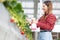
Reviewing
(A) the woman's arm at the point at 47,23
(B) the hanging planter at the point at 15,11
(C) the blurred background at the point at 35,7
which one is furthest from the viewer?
(C) the blurred background at the point at 35,7

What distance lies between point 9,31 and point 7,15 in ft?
0.32

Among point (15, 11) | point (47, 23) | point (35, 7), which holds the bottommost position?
point (35, 7)

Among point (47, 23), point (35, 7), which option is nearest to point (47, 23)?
point (47, 23)

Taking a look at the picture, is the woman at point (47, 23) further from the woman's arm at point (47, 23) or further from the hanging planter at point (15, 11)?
the hanging planter at point (15, 11)

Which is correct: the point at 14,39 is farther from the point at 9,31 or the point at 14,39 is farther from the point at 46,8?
the point at 46,8

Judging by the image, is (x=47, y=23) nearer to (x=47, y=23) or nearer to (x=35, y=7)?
(x=47, y=23)

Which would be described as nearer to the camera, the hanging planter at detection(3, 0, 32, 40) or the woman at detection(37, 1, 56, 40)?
the hanging planter at detection(3, 0, 32, 40)

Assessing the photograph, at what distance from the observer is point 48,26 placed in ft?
8.91

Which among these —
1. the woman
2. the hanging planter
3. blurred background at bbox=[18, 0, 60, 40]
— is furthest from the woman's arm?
blurred background at bbox=[18, 0, 60, 40]

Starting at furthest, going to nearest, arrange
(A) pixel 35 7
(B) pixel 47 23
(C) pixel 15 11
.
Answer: (A) pixel 35 7
(B) pixel 47 23
(C) pixel 15 11

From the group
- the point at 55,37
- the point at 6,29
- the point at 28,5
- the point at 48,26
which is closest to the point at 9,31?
the point at 6,29

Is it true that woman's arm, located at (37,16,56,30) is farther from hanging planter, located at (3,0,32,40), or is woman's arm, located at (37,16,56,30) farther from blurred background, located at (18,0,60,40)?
blurred background, located at (18,0,60,40)

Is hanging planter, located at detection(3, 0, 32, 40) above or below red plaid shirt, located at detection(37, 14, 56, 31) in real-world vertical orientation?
above

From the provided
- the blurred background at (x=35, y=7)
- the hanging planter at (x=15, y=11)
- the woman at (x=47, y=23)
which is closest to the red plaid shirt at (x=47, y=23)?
the woman at (x=47, y=23)
